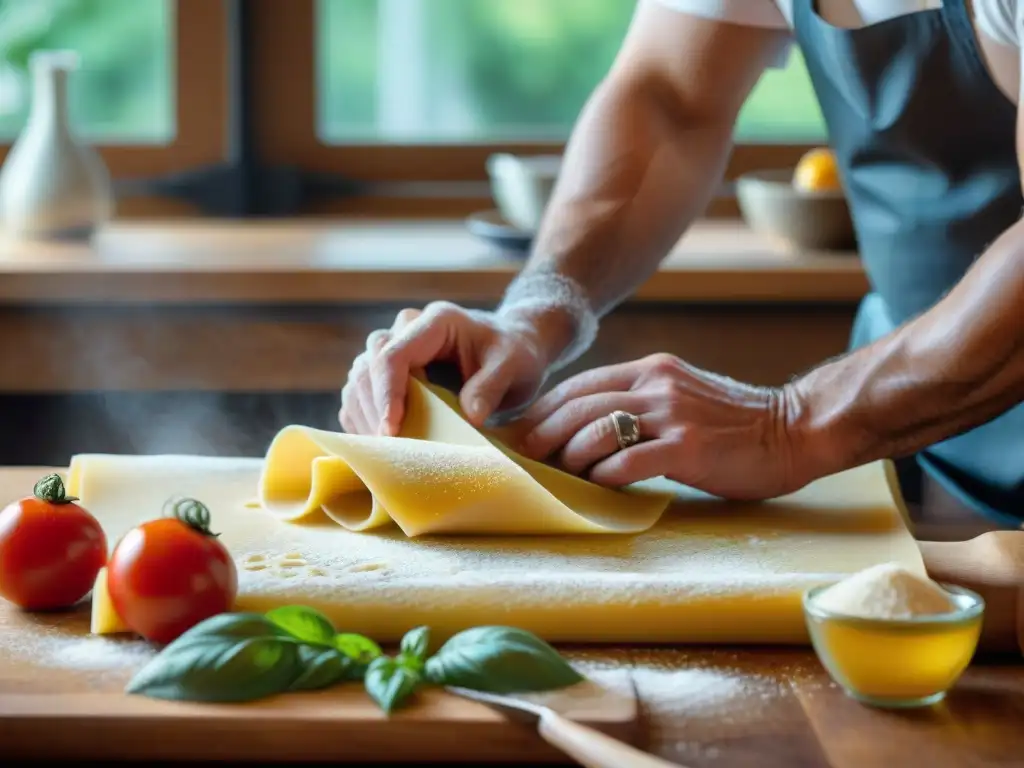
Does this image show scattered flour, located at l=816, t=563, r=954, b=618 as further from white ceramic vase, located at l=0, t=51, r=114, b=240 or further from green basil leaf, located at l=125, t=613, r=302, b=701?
white ceramic vase, located at l=0, t=51, r=114, b=240

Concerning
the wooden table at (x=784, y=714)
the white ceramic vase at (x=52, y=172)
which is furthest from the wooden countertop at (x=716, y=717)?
the white ceramic vase at (x=52, y=172)

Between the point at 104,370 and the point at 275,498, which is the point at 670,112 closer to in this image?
the point at 275,498

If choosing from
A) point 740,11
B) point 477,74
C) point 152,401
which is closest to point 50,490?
point 740,11

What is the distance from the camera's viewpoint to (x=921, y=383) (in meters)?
1.17

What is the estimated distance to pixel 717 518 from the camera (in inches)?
45.8

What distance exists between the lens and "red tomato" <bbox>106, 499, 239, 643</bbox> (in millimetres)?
→ 883

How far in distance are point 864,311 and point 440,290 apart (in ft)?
2.05

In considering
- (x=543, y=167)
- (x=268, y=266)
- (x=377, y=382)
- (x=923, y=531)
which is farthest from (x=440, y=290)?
(x=923, y=531)

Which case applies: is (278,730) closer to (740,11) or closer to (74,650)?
(74,650)

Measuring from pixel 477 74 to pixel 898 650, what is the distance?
7.28 ft

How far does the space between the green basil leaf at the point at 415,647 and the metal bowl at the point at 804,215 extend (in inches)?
61.3

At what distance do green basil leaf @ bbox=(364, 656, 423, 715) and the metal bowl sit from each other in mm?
1586

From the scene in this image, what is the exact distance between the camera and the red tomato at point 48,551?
943mm

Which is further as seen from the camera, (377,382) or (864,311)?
(864,311)
